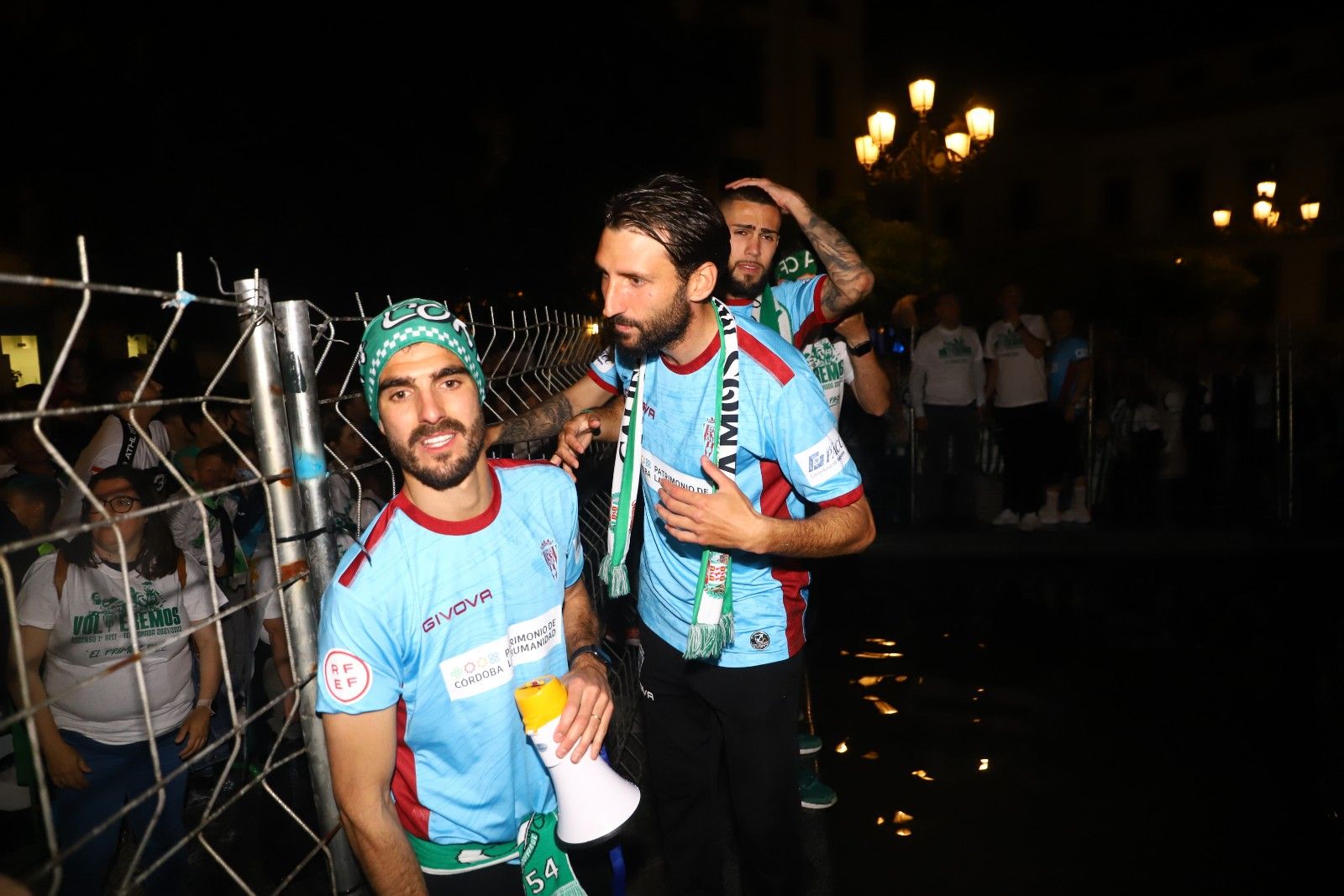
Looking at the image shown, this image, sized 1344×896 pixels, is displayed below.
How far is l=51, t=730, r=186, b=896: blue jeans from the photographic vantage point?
3242 mm

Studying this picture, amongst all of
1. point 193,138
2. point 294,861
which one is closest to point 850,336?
point 294,861

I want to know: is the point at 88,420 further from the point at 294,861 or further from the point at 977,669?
the point at 977,669

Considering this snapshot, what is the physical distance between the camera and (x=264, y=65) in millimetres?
10883

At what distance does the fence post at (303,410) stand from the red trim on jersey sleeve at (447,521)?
0.81 feet

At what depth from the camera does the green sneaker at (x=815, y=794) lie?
438 centimetres

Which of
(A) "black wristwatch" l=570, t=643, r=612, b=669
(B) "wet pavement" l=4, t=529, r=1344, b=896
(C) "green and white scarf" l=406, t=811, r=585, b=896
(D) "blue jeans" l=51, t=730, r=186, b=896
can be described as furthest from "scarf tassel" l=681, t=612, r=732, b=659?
(D) "blue jeans" l=51, t=730, r=186, b=896

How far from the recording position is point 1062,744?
5.01 meters

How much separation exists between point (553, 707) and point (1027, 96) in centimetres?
4779

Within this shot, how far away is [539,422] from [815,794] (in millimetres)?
2270

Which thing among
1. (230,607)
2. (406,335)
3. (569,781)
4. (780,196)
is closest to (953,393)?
(780,196)

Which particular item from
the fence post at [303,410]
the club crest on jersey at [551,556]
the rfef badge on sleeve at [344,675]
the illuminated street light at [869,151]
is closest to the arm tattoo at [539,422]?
the club crest on jersey at [551,556]

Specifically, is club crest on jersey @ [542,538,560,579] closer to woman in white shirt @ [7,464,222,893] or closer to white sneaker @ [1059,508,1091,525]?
woman in white shirt @ [7,464,222,893]

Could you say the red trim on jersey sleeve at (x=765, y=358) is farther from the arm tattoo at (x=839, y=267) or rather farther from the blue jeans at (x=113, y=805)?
the blue jeans at (x=113, y=805)

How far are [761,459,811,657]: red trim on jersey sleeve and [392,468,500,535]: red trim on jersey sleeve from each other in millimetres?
957
